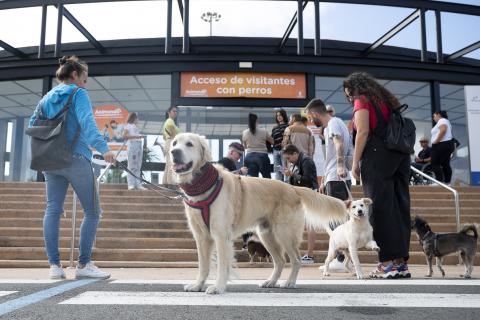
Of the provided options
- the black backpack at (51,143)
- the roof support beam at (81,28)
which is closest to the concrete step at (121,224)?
the black backpack at (51,143)

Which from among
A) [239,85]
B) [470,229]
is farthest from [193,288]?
[239,85]

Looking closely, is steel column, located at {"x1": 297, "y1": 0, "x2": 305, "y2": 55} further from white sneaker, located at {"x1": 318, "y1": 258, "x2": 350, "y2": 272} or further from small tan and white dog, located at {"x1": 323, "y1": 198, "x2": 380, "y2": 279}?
small tan and white dog, located at {"x1": 323, "y1": 198, "x2": 380, "y2": 279}

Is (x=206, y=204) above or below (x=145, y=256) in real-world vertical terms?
above

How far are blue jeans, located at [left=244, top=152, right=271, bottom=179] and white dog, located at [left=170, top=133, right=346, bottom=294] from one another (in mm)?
4045

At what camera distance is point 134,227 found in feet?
28.2

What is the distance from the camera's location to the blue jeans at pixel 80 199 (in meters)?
4.53

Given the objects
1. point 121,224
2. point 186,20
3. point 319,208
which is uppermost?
point 186,20

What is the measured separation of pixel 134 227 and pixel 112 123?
6846mm

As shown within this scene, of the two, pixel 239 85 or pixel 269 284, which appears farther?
pixel 239 85

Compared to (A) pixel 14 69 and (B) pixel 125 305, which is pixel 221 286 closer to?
(B) pixel 125 305

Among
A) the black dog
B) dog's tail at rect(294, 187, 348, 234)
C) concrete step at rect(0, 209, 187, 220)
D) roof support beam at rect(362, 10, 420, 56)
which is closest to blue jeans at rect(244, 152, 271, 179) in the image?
concrete step at rect(0, 209, 187, 220)

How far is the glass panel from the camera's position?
1728 cm

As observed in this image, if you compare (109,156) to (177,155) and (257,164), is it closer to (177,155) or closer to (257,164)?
(177,155)

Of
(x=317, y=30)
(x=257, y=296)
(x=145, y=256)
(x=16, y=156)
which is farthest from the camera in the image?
(x=16, y=156)
